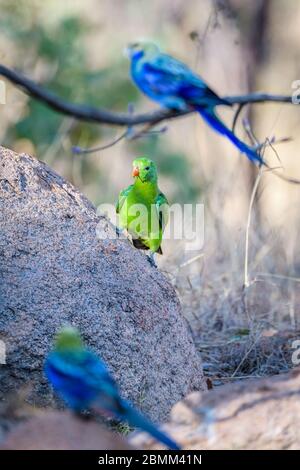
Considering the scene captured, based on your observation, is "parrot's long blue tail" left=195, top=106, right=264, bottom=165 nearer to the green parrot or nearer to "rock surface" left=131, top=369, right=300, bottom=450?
the green parrot

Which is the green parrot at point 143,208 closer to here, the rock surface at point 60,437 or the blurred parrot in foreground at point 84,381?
the blurred parrot in foreground at point 84,381

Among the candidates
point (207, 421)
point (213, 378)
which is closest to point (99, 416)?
point (207, 421)

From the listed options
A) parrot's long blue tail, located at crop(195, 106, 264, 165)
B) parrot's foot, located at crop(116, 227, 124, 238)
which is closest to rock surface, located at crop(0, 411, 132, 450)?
parrot's foot, located at crop(116, 227, 124, 238)

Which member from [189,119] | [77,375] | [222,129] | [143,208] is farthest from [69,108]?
[189,119]

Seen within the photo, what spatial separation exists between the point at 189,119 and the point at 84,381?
11292 mm

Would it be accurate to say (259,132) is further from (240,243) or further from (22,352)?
(22,352)

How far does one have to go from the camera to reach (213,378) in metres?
4.62

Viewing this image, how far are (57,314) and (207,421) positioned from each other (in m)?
1.06

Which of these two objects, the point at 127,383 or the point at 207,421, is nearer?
the point at 207,421

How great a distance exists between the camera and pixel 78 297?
3.80 meters

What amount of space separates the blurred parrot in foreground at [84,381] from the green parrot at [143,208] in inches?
60.8

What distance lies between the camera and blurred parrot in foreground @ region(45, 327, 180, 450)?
2760 mm

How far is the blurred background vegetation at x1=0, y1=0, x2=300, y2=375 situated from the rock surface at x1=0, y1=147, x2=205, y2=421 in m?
1.78

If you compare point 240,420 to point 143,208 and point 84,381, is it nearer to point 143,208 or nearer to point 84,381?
point 84,381
